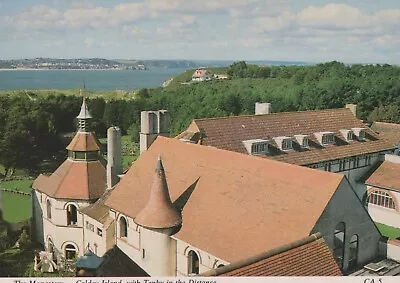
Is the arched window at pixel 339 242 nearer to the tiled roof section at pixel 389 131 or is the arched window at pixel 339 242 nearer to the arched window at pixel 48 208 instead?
the arched window at pixel 48 208

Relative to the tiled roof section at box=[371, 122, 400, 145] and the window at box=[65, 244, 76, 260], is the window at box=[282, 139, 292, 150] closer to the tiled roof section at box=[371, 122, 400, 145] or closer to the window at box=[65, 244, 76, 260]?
the tiled roof section at box=[371, 122, 400, 145]

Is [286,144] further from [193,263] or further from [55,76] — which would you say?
[55,76]

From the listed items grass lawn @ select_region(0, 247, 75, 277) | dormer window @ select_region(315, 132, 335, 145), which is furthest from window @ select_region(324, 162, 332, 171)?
grass lawn @ select_region(0, 247, 75, 277)

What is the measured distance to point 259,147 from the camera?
73.6 ft

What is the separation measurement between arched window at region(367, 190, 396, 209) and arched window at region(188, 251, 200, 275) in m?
14.1

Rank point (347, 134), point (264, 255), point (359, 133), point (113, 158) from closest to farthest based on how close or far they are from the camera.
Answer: point (264, 255)
point (113, 158)
point (347, 134)
point (359, 133)

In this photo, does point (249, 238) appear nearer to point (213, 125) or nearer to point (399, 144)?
point (213, 125)

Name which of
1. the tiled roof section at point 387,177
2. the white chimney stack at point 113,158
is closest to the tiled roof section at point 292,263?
the white chimney stack at point 113,158

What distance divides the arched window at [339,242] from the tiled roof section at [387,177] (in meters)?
11.7

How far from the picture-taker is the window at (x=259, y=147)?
22234 mm

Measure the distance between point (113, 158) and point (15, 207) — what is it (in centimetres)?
1138

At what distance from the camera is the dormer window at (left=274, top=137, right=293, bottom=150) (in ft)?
76.0

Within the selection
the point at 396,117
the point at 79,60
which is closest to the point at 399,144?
the point at 396,117

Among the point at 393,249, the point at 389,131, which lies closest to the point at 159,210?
the point at 393,249
